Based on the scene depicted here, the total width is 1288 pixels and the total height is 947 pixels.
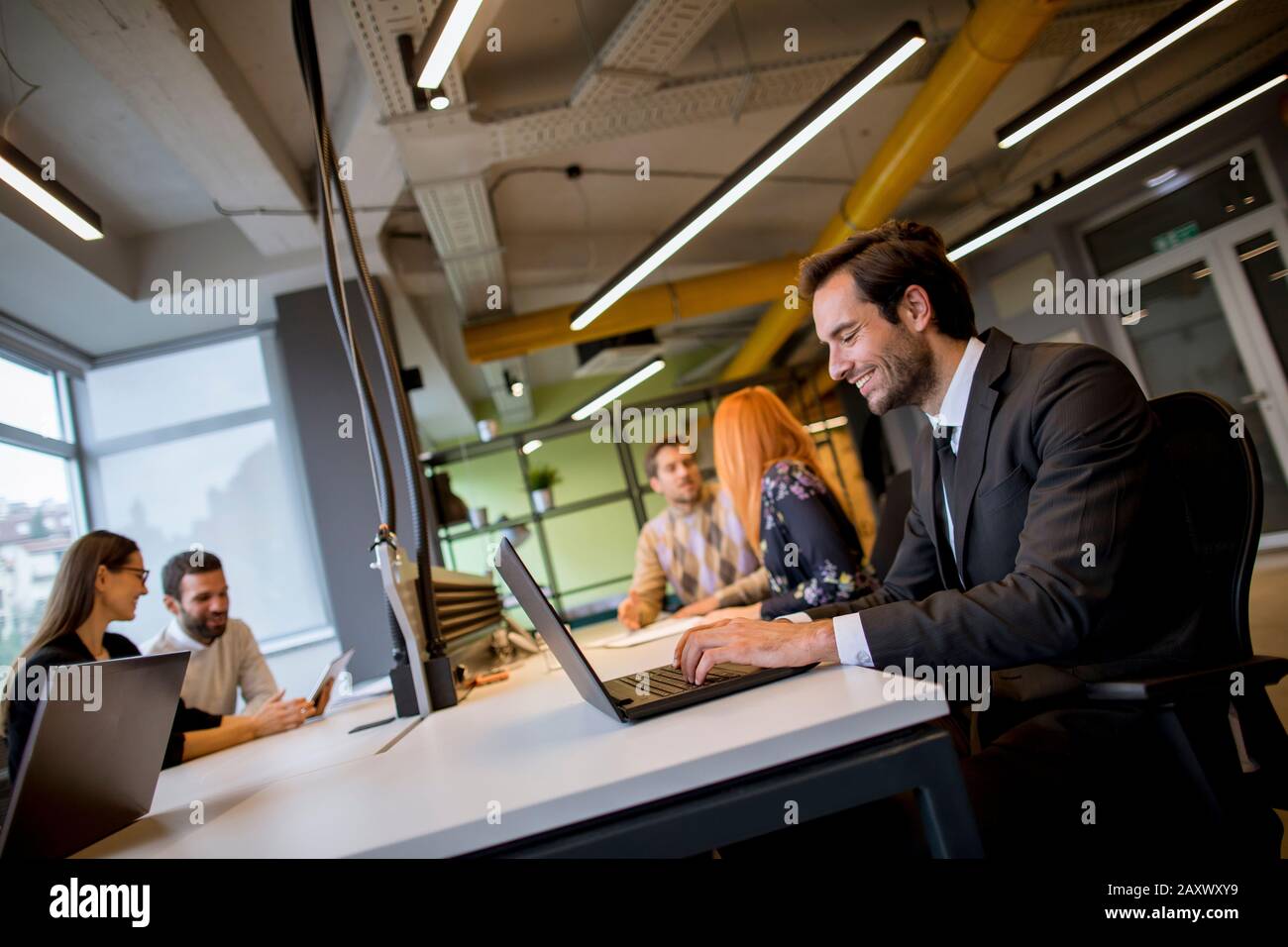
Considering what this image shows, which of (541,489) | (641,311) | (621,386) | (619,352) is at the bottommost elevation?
(541,489)

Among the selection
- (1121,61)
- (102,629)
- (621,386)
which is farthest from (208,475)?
(1121,61)

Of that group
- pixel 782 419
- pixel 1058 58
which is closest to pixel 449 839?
pixel 782 419

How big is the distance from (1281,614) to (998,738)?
412 cm

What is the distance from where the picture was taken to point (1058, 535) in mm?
1110

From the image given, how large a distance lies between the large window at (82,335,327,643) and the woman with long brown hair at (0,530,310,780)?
2.85 metres

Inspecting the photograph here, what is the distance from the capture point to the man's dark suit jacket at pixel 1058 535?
1055 millimetres

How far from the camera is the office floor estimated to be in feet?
9.26

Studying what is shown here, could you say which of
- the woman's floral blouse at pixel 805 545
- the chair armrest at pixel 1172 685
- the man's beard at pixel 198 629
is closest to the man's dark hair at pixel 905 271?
the chair armrest at pixel 1172 685

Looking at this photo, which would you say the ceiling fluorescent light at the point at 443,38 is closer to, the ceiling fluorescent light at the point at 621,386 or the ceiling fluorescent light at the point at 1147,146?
the ceiling fluorescent light at the point at 1147,146

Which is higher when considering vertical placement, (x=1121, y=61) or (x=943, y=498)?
(x=1121, y=61)

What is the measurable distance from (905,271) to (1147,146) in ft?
15.9

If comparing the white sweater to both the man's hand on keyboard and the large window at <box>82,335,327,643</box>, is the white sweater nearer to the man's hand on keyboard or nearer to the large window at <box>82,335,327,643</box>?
the large window at <box>82,335,327,643</box>

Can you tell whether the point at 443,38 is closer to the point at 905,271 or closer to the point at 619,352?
the point at 905,271

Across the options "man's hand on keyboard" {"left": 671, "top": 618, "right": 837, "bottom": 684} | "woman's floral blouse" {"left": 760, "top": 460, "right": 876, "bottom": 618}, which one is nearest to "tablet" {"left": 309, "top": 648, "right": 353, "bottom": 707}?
"woman's floral blouse" {"left": 760, "top": 460, "right": 876, "bottom": 618}
